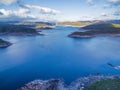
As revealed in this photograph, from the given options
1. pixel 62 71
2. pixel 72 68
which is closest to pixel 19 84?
pixel 62 71

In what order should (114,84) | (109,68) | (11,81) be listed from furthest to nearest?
(109,68)
(11,81)
(114,84)

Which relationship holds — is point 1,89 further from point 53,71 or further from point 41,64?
point 41,64

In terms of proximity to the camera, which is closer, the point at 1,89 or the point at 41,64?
the point at 1,89

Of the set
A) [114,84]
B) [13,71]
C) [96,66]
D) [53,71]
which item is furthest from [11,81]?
[96,66]

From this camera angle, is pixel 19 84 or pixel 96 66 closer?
pixel 19 84

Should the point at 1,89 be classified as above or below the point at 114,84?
below

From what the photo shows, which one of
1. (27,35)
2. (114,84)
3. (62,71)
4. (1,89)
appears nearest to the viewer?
(114,84)

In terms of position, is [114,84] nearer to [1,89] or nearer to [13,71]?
[1,89]

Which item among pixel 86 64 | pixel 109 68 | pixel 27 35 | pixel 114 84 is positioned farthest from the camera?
pixel 27 35

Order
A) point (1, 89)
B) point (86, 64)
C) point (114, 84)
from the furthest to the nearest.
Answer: point (86, 64) → point (1, 89) → point (114, 84)
